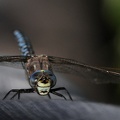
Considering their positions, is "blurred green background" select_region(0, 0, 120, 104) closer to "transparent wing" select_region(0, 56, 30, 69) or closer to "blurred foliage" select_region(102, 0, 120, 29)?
"blurred foliage" select_region(102, 0, 120, 29)

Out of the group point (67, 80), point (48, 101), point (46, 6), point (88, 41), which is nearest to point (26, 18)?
point (46, 6)

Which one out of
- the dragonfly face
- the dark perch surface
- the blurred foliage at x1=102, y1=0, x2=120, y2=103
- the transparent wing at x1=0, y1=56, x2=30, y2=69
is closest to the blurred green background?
the blurred foliage at x1=102, y1=0, x2=120, y2=103

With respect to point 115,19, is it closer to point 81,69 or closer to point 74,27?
point 74,27

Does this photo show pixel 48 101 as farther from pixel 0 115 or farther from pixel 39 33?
pixel 39 33

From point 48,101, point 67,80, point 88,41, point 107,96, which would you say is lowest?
point 107,96

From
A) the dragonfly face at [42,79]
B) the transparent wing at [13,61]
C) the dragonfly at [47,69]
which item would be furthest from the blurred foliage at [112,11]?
the dragonfly face at [42,79]

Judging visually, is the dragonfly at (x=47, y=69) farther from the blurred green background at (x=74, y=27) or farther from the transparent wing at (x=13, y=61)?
the blurred green background at (x=74, y=27)

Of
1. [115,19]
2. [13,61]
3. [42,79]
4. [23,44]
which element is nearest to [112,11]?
[115,19]
